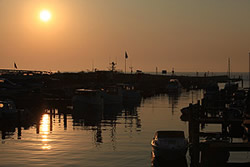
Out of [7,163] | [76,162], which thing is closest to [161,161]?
[76,162]

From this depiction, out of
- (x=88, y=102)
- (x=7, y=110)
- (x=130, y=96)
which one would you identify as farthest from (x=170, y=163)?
(x=130, y=96)

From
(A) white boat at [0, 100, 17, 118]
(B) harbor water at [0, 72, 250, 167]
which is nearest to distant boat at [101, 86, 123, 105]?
(B) harbor water at [0, 72, 250, 167]

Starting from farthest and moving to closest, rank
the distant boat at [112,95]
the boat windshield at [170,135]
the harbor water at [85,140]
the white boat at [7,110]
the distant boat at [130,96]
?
the distant boat at [130,96]
the distant boat at [112,95]
the white boat at [7,110]
the harbor water at [85,140]
the boat windshield at [170,135]

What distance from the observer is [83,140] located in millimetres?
42406

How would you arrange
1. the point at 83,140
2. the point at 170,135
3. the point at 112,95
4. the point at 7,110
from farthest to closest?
the point at 112,95 < the point at 7,110 < the point at 83,140 < the point at 170,135

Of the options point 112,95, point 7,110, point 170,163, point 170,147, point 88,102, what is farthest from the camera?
point 112,95

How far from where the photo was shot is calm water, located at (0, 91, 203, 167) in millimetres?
33156

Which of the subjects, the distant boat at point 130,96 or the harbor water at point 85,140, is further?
the distant boat at point 130,96

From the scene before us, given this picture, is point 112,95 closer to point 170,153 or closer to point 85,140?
point 85,140

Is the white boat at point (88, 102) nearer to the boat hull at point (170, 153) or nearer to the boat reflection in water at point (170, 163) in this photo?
the boat reflection in water at point (170, 163)

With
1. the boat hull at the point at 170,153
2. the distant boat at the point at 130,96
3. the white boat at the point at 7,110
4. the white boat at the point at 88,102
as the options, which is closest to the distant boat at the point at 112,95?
the distant boat at the point at 130,96

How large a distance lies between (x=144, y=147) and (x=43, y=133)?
12.2 m

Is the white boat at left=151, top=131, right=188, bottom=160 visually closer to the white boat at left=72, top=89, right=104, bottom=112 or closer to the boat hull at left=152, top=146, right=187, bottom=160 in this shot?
the boat hull at left=152, top=146, right=187, bottom=160

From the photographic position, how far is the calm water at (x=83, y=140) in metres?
33.2
